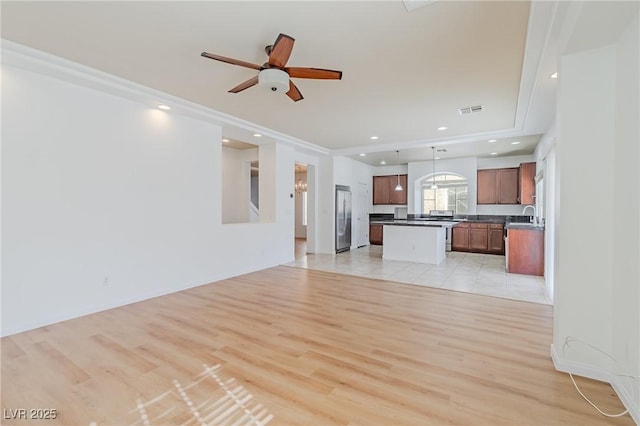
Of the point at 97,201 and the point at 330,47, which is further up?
the point at 330,47

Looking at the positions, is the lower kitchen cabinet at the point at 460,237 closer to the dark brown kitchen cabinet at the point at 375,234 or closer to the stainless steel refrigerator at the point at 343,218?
the dark brown kitchen cabinet at the point at 375,234

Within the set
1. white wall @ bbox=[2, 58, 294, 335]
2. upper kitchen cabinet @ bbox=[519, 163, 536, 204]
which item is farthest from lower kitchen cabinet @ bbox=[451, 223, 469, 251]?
white wall @ bbox=[2, 58, 294, 335]

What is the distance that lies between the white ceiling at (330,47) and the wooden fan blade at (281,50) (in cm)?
19

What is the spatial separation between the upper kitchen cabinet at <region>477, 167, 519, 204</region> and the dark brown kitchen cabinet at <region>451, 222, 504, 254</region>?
31.3 inches

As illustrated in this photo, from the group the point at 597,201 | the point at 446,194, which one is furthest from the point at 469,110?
the point at 446,194

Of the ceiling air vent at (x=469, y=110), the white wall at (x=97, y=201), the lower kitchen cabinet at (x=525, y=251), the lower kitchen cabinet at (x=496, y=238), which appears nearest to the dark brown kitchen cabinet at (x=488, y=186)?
the lower kitchen cabinet at (x=496, y=238)

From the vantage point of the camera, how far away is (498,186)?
8172mm

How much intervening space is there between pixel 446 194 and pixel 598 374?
7449 mm

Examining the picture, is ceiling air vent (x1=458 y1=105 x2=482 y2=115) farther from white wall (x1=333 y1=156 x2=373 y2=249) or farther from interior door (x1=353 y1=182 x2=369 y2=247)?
interior door (x1=353 y1=182 x2=369 y2=247)

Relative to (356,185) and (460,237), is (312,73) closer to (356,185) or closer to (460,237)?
(356,185)

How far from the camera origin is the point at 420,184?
30.9 feet

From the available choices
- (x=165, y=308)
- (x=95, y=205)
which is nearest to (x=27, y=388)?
(x=165, y=308)

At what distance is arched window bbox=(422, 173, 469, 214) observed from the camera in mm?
8789

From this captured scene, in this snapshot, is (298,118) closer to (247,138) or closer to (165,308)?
(247,138)
